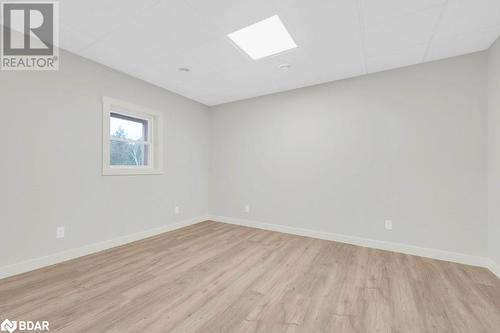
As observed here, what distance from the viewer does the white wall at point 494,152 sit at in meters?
2.14

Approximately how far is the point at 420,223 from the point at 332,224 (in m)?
1.10

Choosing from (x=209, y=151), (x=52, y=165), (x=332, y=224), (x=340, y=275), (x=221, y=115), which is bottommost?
(x=340, y=275)

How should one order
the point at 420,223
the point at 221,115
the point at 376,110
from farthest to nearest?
the point at 221,115
the point at 376,110
the point at 420,223

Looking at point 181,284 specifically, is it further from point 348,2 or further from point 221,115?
point 221,115

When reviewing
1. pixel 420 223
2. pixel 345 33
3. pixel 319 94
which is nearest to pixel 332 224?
pixel 420 223

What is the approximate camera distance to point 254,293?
1859mm

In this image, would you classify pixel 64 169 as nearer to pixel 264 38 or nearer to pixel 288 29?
pixel 264 38

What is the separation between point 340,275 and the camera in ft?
7.18

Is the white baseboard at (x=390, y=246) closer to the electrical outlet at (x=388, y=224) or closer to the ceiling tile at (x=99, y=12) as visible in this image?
the electrical outlet at (x=388, y=224)

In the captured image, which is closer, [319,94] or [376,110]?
[376,110]

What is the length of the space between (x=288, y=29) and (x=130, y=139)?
2.83m

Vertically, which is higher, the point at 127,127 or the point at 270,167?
the point at 127,127

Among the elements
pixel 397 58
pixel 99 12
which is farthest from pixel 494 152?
pixel 99 12

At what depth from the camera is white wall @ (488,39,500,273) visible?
2141 mm
